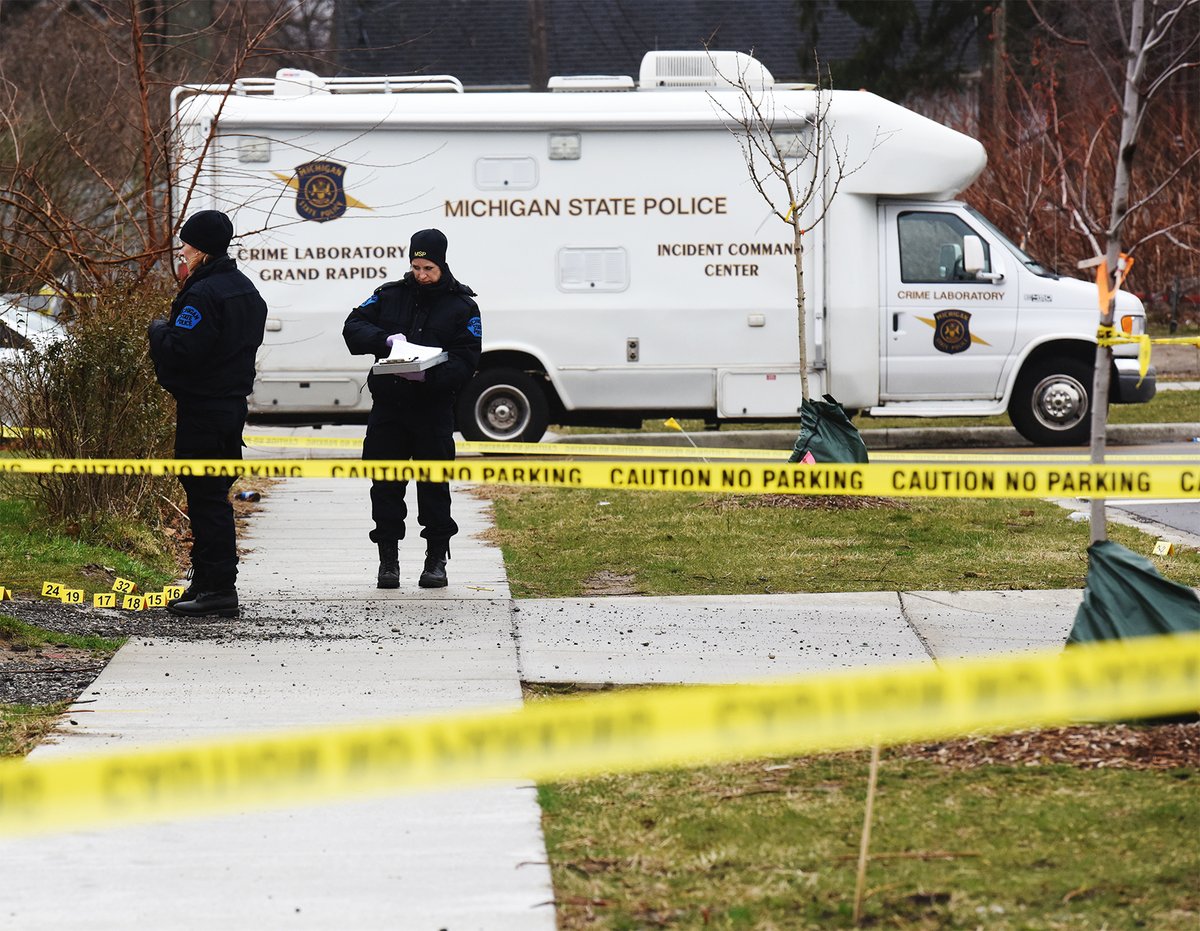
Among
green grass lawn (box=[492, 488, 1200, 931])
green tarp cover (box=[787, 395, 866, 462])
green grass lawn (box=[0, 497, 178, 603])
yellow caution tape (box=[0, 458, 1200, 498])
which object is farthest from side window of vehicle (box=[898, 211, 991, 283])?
green grass lawn (box=[492, 488, 1200, 931])

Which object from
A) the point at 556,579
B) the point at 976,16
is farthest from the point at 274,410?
the point at 976,16

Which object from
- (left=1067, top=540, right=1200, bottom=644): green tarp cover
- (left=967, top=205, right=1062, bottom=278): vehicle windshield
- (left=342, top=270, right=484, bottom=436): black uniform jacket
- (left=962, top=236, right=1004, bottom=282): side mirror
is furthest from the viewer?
(left=967, top=205, right=1062, bottom=278): vehicle windshield

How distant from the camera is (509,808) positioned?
483 centimetres

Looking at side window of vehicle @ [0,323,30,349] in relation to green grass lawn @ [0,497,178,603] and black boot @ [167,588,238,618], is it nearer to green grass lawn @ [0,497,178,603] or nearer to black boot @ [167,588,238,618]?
green grass lawn @ [0,497,178,603]

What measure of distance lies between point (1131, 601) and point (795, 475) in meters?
1.55

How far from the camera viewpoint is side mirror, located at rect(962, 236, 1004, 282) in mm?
14320

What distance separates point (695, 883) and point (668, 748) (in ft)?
1.89

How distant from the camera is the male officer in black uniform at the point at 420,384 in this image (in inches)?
319

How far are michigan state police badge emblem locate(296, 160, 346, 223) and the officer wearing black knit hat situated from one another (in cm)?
633

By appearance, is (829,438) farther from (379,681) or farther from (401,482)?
(379,681)

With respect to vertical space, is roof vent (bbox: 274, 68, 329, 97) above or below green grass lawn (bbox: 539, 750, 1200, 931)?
above

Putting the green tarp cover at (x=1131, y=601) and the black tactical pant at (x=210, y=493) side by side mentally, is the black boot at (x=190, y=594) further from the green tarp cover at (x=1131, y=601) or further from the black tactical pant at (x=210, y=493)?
the green tarp cover at (x=1131, y=601)

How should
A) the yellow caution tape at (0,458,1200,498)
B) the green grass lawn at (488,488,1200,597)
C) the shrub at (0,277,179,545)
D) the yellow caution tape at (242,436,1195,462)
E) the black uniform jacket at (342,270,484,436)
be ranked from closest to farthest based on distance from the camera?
1. the yellow caution tape at (0,458,1200,498)
2. the black uniform jacket at (342,270,484,436)
3. the green grass lawn at (488,488,1200,597)
4. the shrub at (0,277,179,545)
5. the yellow caution tape at (242,436,1195,462)

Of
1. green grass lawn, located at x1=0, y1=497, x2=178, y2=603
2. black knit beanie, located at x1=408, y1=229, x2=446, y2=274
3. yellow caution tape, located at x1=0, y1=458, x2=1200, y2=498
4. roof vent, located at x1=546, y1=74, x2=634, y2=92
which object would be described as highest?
roof vent, located at x1=546, y1=74, x2=634, y2=92
